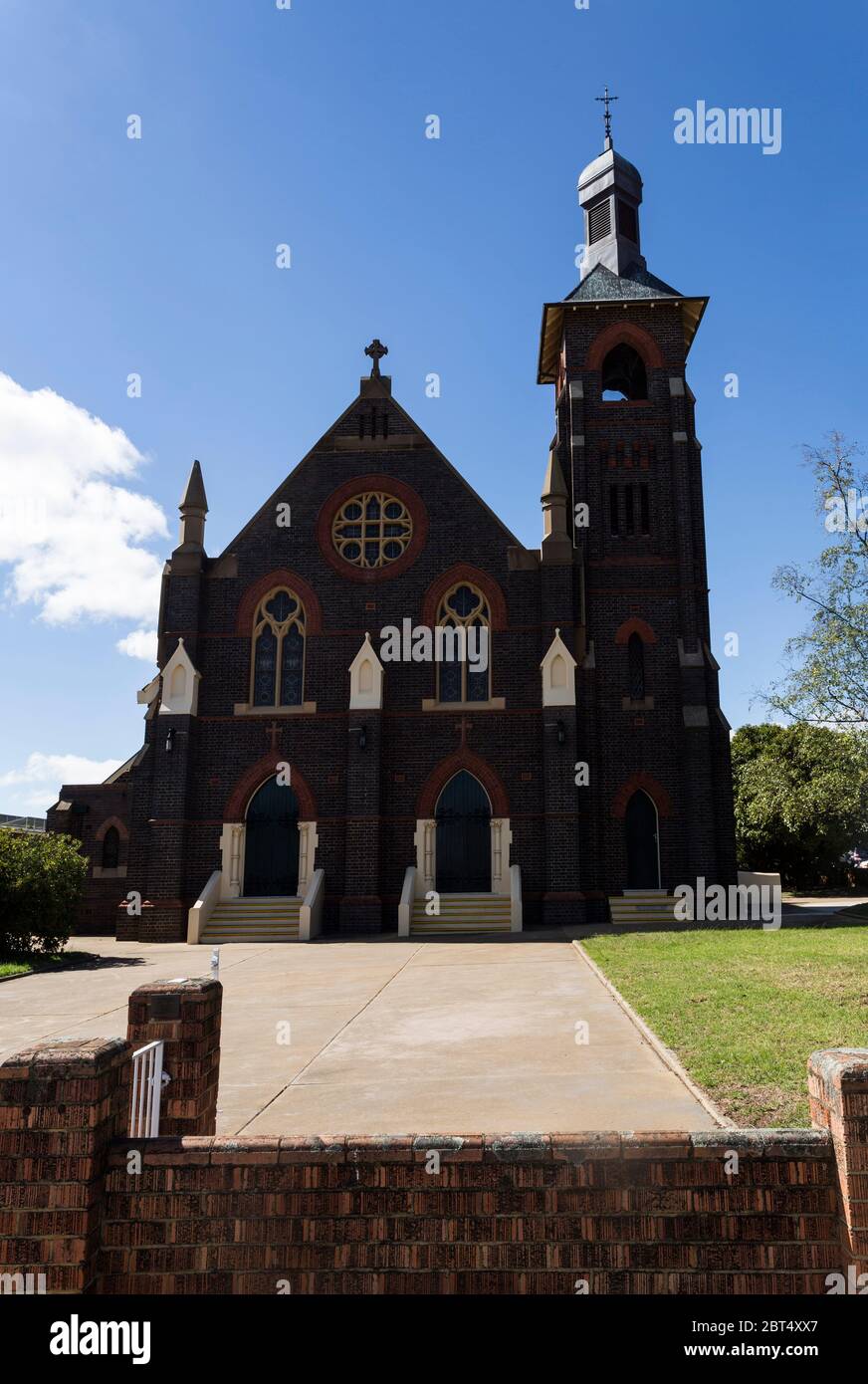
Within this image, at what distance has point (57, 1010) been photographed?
10.4 metres

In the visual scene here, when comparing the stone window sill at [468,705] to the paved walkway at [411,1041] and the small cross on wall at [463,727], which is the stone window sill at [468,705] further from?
the paved walkway at [411,1041]

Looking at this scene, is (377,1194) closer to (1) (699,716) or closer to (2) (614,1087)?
(2) (614,1087)

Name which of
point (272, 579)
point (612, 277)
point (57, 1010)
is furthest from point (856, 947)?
point (612, 277)

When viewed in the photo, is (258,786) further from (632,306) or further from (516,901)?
(632,306)

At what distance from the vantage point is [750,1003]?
9.05 metres

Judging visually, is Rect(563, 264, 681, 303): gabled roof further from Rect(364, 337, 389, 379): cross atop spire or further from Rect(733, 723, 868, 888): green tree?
Rect(733, 723, 868, 888): green tree

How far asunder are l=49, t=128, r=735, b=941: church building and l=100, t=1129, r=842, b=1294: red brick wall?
55.1ft

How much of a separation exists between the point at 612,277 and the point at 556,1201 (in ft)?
92.3

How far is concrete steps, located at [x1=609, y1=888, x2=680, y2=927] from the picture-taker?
69.6ft

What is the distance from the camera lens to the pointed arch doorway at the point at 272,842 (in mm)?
22312

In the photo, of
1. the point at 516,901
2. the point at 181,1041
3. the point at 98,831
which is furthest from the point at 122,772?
the point at 181,1041

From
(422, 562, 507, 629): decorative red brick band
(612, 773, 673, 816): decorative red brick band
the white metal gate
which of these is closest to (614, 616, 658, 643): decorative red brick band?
(422, 562, 507, 629): decorative red brick band

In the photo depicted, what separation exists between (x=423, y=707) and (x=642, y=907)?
23.4 feet
